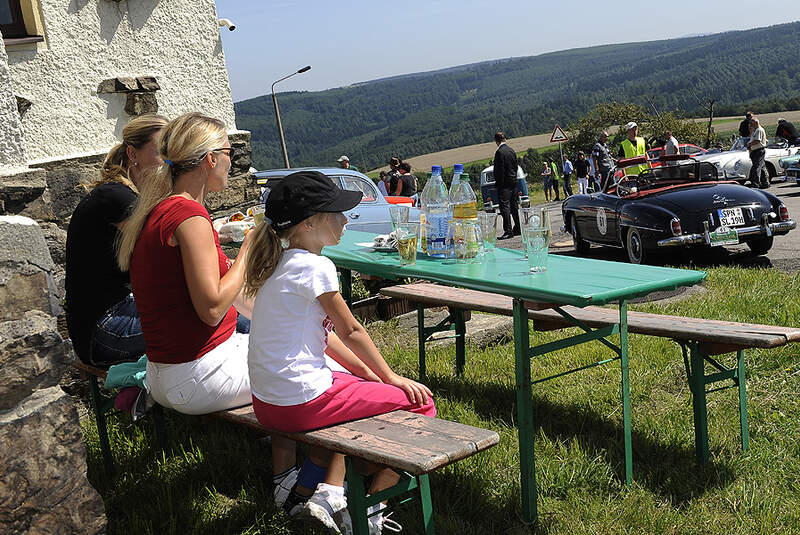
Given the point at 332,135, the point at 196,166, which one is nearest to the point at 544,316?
the point at 196,166

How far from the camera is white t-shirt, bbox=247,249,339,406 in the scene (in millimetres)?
2781

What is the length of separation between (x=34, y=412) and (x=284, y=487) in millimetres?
1244

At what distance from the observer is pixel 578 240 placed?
1112cm

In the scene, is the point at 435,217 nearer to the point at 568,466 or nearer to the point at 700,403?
the point at 568,466

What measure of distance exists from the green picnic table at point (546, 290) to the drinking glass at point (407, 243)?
86 mm

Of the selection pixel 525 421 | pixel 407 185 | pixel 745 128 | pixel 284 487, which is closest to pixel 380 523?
pixel 284 487

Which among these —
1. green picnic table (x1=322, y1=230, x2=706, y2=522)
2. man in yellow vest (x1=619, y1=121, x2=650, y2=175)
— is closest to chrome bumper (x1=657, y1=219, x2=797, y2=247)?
green picnic table (x1=322, y1=230, x2=706, y2=522)

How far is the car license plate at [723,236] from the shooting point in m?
8.45

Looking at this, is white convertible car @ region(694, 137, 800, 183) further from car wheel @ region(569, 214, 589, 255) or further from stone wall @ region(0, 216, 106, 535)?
stone wall @ region(0, 216, 106, 535)

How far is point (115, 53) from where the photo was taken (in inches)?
263

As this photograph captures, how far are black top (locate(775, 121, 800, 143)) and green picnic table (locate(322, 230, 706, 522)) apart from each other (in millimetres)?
18816

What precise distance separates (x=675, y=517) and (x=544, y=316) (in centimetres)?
134

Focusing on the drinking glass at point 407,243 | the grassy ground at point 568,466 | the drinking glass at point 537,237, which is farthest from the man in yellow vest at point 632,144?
the drinking glass at point 537,237

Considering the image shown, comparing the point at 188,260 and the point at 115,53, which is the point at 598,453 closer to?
the point at 188,260
